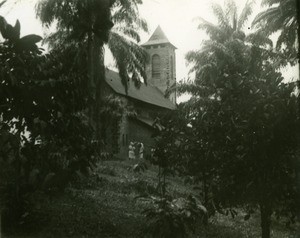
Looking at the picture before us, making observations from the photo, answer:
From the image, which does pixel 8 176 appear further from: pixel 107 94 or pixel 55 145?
pixel 107 94

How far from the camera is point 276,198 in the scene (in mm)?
6652

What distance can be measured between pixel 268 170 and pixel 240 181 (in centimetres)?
46

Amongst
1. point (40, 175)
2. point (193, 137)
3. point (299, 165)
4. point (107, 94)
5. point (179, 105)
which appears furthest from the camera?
point (107, 94)

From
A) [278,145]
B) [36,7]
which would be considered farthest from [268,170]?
[36,7]

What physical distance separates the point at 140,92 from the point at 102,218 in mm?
24782

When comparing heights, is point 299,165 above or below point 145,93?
below

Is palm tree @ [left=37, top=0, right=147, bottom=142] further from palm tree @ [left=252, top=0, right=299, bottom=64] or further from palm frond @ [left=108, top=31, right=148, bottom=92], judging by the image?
palm tree @ [left=252, top=0, right=299, bottom=64]

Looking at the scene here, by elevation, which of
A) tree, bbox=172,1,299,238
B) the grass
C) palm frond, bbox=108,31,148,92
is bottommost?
the grass

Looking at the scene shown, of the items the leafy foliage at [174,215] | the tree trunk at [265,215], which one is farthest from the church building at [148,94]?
the leafy foliage at [174,215]

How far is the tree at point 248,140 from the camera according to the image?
6508mm

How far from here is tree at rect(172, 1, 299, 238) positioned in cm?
651

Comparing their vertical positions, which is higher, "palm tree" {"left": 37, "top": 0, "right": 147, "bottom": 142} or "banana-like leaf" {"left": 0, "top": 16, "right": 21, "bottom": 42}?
"palm tree" {"left": 37, "top": 0, "right": 147, "bottom": 142}

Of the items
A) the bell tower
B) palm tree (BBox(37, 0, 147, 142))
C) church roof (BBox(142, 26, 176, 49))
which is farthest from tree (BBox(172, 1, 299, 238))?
church roof (BBox(142, 26, 176, 49))

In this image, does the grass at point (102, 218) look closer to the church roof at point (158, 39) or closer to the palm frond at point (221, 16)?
the palm frond at point (221, 16)
